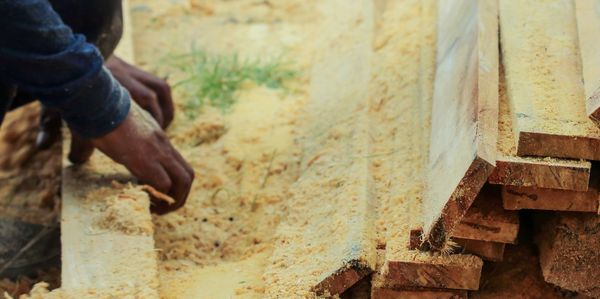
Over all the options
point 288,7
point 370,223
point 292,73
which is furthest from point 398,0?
point 370,223

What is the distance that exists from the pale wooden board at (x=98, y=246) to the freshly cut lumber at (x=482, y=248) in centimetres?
78

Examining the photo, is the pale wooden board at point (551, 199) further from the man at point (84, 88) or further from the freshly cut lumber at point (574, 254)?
the man at point (84, 88)

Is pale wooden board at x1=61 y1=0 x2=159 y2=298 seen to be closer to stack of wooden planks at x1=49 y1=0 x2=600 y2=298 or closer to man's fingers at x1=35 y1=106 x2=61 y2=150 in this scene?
stack of wooden planks at x1=49 y1=0 x2=600 y2=298

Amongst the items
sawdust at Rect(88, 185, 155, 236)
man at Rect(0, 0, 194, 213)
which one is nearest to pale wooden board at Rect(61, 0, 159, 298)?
sawdust at Rect(88, 185, 155, 236)

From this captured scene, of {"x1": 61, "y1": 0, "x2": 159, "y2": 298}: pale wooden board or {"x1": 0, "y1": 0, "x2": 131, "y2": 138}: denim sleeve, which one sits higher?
{"x1": 0, "y1": 0, "x2": 131, "y2": 138}: denim sleeve

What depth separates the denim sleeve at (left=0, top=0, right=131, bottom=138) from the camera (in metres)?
2.56

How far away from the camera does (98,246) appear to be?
2.70 metres

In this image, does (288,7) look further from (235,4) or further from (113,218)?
(113,218)

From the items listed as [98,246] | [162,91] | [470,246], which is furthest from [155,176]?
[470,246]

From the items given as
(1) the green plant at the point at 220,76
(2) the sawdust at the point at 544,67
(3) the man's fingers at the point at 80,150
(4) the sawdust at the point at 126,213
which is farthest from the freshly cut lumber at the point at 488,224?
(1) the green plant at the point at 220,76

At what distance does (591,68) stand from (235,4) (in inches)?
→ 107

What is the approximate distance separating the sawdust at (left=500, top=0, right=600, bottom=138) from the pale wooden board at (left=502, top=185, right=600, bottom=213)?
14cm

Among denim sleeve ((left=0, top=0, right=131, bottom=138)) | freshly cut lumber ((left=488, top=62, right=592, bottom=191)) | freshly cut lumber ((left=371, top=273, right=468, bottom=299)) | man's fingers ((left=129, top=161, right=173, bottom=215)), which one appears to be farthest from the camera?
man's fingers ((left=129, top=161, right=173, bottom=215))

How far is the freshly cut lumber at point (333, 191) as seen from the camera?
2463mm
